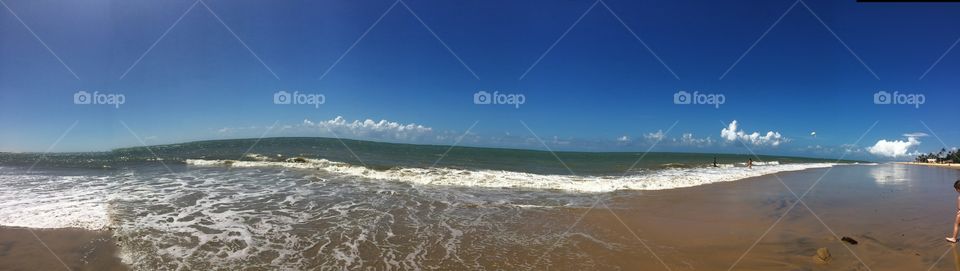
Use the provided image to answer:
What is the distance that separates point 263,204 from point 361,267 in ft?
19.5

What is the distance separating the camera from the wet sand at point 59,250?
5.77 meters

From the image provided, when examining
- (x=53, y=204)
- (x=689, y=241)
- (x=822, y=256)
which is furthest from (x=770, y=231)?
(x=53, y=204)

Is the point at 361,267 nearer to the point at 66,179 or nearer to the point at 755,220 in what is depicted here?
the point at 755,220

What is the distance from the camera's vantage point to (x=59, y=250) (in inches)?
250

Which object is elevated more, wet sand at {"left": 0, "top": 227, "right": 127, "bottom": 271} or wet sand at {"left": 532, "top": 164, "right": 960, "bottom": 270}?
wet sand at {"left": 0, "top": 227, "right": 127, "bottom": 271}

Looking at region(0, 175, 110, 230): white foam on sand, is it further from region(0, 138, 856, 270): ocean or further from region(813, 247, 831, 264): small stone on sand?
region(813, 247, 831, 264): small stone on sand

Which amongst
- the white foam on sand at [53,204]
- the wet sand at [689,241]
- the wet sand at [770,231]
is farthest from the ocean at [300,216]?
the wet sand at [770,231]

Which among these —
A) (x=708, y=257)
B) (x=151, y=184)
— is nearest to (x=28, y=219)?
(x=151, y=184)

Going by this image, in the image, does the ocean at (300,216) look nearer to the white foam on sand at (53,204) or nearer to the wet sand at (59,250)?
the white foam on sand at (53,204)

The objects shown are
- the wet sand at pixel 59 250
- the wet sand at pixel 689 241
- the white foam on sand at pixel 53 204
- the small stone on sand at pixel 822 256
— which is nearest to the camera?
the wet sand at pixel 59 250

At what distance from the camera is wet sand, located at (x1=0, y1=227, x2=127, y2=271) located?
18.9ft

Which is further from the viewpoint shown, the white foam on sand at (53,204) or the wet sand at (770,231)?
the white foam on sand at (53,204)

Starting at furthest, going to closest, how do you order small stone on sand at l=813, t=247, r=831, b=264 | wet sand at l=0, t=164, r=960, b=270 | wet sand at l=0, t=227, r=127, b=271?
1. small stone on sand at l=813, t=247, r=831, b=264
2. wet sand at l=0, t=164, r=960, b=270
3. wet sand at l=0, t=227, r=127, b=271

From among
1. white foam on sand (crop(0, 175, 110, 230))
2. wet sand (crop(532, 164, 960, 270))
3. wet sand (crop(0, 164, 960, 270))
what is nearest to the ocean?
white foam on sand (crop(0, 175, 110, 230))
